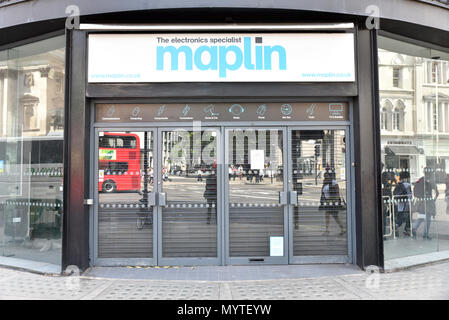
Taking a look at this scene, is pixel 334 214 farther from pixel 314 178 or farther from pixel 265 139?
pixel 265 139

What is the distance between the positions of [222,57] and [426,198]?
185 inches

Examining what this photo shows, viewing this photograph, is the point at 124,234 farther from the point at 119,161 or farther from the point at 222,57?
the point at 222,57

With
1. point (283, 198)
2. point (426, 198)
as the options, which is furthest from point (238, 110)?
point (426, 198)

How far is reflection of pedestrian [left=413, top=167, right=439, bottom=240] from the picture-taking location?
7.06 metres

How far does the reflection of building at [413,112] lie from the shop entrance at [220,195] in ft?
3.22

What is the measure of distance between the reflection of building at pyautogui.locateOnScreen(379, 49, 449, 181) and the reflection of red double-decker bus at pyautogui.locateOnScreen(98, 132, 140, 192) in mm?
4190

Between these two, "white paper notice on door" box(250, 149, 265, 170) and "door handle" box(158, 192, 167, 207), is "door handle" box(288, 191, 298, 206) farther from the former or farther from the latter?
"door handle" box(158, 192, 167, 207)

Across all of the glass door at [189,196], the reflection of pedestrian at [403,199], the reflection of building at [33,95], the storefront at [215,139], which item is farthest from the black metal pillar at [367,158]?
the reflection of building at [33,95]

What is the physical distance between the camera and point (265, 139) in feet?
21.2

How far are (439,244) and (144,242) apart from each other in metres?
5.47

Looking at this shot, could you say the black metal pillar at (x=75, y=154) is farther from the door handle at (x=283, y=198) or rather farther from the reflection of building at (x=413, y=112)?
the reflection of building at (x=413, y=112)

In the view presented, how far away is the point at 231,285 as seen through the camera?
5.36 metres

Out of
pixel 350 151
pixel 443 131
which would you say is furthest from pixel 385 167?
pixel 443 131

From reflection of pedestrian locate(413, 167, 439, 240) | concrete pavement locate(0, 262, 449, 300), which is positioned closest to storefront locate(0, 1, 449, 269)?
concrete pavement locate(0, 262, 449, 300)
